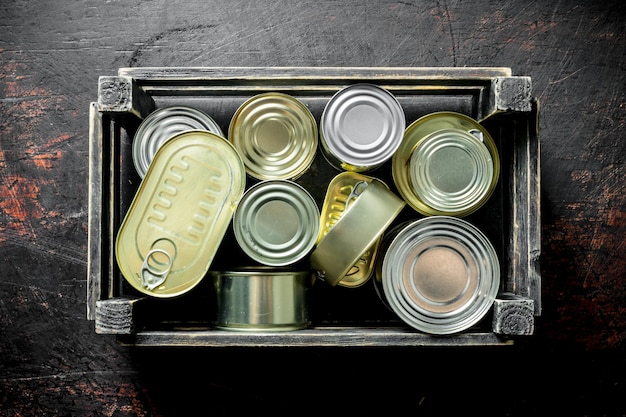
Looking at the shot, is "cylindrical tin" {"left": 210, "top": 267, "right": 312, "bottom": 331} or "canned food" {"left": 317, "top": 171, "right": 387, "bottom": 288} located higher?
"canned food" {"left": 317, "top": 171, "right": 387, "bottom": 288}

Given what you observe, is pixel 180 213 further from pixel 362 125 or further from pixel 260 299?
pixel 362 125

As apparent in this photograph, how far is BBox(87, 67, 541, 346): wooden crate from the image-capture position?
144 centimetres

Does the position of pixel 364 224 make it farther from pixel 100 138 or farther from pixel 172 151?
pixel 100 138

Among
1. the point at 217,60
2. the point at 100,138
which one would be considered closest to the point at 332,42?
the point at 217,60

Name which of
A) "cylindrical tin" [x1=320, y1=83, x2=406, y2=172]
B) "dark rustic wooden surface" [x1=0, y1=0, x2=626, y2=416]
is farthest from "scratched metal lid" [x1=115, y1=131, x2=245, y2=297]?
"dark rustic wooden surface" [x1=0, y1=0, x2=626, y2=416]

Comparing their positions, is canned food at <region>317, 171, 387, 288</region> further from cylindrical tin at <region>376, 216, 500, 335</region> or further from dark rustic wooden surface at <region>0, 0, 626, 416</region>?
dark rustic wooden surface at <region>0, 0, 626, 416</region>

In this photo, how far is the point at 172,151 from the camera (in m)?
1.44

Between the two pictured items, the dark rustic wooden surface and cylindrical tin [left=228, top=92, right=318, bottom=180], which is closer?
cylindrical tin [left=228, top=92, right=318, bottom=180]

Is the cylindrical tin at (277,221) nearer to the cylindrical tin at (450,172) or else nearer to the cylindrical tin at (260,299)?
the cylindrical tin at (260,299)

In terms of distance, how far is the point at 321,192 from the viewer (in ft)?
5.39

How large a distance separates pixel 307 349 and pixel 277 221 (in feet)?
1.51

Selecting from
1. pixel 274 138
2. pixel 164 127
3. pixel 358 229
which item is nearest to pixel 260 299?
pixel 358 229

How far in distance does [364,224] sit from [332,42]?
24.2 inches

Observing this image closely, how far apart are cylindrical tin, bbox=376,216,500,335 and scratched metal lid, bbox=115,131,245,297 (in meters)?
0.45
